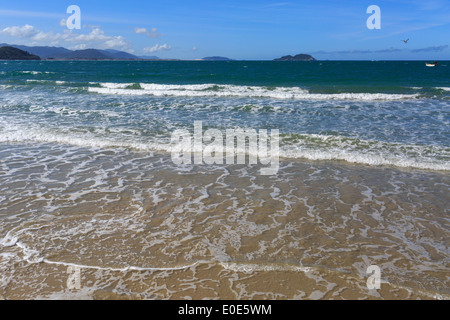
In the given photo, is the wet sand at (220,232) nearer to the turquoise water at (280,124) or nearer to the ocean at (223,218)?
the ocean at (223,218)

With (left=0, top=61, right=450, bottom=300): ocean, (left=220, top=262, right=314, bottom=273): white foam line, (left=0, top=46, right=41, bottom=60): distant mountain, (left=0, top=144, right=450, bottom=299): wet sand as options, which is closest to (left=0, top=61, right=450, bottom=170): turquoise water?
(left=0, top=61, right=450, bottom=300): ocean

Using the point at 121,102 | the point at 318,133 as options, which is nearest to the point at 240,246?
the point at 318,133

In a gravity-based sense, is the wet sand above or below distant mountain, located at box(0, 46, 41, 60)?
below

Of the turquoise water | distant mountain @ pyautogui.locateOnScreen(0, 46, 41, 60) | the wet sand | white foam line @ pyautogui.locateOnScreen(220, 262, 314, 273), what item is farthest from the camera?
distant mountain @ pyautogui.locateOnScreen(0, 46, 41, 60)

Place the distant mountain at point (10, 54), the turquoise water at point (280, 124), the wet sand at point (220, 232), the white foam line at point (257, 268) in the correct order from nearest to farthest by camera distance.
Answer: the wet sand at point (220, 232) → the white foam line at point (257, 268) → the turquoise water at point (280, 124) → the distant mountain at point (10, 54)

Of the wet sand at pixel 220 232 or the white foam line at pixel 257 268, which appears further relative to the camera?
the white foam line at pixel 257 268

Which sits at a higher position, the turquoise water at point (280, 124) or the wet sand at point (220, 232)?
the turquoise water at point (280, 124)

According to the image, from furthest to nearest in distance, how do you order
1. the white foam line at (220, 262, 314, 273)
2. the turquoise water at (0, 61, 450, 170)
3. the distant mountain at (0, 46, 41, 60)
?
the distant mountain at (0, 46, 41, 60) → the turquoise water at (0, 61, 450, 170) → the white foam line at (220, 262, 314, 273)

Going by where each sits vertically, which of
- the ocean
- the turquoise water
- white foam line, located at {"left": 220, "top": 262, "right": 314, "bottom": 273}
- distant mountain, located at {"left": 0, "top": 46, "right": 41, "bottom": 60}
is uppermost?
distant mountain, located at {"left": 0, "top": 46, "right": 41, "bottom": 60}

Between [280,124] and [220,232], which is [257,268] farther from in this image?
[280,124]

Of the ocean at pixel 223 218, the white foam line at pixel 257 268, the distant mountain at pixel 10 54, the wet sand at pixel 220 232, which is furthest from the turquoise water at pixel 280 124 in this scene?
the distant mountain at pixel 10 54

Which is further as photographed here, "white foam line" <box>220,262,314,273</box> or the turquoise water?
the turquoise water

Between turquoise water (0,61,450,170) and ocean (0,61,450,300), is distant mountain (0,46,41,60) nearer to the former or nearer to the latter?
turquoise water (0,61,450,170)

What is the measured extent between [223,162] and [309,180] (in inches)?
94.6
